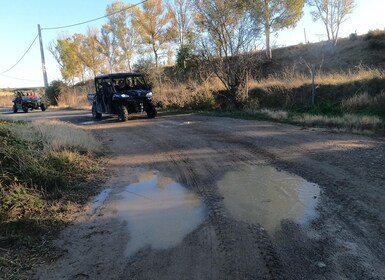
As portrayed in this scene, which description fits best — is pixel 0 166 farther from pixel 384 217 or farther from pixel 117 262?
pixel 384 217

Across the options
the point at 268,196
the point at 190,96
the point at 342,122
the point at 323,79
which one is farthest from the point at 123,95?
the point at 268,196

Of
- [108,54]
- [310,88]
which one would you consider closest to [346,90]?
[310,88]

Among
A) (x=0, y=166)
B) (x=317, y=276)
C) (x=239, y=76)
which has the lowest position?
(x=317, y=276)

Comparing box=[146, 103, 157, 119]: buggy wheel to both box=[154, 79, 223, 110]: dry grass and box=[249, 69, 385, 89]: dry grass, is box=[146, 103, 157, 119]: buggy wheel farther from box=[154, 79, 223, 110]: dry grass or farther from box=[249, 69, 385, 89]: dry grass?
box=[249, 69, 385, 89]: dry grass

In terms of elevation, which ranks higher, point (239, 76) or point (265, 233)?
point (239, 76)

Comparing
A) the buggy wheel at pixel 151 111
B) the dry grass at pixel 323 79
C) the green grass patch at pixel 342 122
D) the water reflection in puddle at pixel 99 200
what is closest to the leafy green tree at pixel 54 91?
the buggy wheel at pixel 151 111

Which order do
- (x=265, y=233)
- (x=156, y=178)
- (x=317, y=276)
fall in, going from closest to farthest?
(x=317, y=276) < (x=265, y=233) < (x=156, y=178)

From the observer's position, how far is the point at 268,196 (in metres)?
5.46

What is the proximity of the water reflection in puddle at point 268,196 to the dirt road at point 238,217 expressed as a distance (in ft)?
0.05

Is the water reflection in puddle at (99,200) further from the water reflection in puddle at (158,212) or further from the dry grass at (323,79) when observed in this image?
the dry grass at (323,79)

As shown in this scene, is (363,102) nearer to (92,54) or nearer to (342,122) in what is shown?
(342,122)

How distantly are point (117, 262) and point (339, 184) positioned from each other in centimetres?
359

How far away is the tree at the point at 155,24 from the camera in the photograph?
47406mm

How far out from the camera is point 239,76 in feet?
61.0
